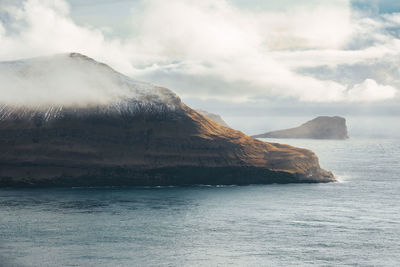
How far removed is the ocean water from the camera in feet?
263

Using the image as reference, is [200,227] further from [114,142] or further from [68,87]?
[68,87]

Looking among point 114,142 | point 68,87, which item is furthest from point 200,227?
point 68,87

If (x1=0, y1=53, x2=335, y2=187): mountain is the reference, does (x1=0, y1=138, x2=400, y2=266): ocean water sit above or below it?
below

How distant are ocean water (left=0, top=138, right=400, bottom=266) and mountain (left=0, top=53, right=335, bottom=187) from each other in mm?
9514

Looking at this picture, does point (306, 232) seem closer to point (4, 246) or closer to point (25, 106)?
point (4, 246)

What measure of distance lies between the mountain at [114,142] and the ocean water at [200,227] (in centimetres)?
951

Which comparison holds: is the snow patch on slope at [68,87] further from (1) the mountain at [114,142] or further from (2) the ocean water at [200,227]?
(2) the ocean water at [200,227]

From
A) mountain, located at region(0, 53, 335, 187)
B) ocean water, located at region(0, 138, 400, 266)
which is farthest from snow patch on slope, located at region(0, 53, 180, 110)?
ocean water, located at region(0, 138, 400, 266)

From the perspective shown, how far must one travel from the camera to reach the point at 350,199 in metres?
136

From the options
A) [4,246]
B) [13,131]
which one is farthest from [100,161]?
[4,246]

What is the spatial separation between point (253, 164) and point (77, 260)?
9611 cm

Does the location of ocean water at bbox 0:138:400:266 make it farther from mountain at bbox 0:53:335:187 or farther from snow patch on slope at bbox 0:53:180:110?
snow patch on slope at bbox 0:53:180:110

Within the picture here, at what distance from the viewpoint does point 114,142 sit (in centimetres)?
16450

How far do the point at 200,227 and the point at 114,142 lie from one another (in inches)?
2807
